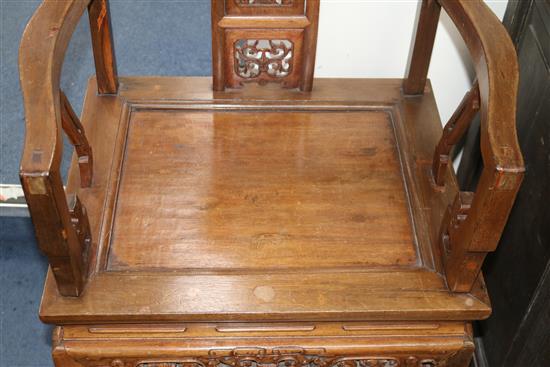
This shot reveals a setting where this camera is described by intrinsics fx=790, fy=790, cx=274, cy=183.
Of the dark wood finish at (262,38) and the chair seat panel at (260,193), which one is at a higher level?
the dark wood finish at (262,38)

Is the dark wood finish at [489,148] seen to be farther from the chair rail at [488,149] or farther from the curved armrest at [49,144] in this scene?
the curved armrest at [49,144]

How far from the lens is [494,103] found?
3.12 ft

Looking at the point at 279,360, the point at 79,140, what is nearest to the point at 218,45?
the point at 79,140

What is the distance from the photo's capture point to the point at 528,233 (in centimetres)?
130

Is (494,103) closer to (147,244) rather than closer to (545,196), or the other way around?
(545,196)

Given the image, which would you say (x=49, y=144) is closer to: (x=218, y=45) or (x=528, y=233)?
(x=218, y=45)

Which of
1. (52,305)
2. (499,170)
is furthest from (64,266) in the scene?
(499,170)

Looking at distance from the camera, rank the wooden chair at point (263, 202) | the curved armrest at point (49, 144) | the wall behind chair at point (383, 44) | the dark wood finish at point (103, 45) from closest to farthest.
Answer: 1. the curved armrest at point (49, 144)
2. the wooden chair at point (263, 202)
3. the dark wood finish at point (103, 45)
4. the wall behind chair at point (383, 44)

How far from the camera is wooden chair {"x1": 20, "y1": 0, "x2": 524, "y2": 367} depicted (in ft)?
3.27

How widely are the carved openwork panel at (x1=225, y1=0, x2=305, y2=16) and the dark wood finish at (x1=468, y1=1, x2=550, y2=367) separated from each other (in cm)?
40

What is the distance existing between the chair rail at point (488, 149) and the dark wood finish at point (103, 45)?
52cm

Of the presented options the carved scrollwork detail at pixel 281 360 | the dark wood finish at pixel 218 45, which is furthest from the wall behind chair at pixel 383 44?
the carved scrollwork detail at pixel 281 360

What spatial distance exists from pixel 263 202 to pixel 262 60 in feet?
0.85

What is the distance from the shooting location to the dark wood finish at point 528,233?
1236 millimetres
